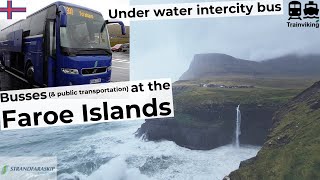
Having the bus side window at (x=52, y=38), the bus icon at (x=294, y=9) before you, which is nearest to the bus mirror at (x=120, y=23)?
the bus side window at (x=52, y=38)

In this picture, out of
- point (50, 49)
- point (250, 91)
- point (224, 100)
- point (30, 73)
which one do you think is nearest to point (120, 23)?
point (50, 49)

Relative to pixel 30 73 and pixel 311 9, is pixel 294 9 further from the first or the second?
pixel 30 73

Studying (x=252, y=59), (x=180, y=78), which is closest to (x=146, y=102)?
(x=180, y=78)

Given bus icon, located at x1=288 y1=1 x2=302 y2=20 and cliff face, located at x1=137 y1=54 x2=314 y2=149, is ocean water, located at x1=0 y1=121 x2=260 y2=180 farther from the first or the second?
bus icon, located at x1=288 y1=1 x2=302 y2=20

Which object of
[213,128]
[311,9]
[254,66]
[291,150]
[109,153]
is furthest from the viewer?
[291,150]

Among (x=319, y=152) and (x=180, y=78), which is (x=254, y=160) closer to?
(x=319, y=152)

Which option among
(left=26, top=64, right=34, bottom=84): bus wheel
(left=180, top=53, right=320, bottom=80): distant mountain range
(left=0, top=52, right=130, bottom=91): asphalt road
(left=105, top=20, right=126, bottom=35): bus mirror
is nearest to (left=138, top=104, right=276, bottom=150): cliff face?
(left=180, top=53, right=320, bottom=80): distant mountain range
